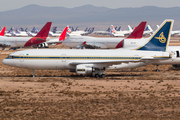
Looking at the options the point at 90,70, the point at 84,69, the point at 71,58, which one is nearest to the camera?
the point at 84,69

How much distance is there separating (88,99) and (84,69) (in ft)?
39.1

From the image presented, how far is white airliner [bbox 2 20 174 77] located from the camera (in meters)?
38.9

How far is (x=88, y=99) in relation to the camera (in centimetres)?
2675

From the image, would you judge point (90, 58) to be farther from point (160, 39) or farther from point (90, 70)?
point (160, 39)

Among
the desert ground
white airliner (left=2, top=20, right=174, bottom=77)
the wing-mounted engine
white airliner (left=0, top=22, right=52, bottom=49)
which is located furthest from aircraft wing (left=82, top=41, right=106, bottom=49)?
the desert ground

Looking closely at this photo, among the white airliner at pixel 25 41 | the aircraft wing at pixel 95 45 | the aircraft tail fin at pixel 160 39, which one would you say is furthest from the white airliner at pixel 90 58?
the white airliner at pixel 25 41

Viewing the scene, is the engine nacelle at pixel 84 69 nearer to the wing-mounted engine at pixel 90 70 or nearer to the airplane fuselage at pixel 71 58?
the wing-mounted engine at pixel 90 70

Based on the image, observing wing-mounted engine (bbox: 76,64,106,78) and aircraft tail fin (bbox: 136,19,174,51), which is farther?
aircraft tail fin (bbox: 136,19,174,51)

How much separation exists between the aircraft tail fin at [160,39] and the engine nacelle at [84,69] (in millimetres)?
7600

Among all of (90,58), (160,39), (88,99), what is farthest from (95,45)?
(88,99)

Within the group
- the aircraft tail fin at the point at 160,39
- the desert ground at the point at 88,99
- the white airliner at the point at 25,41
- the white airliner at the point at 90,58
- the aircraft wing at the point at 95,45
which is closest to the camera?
the desert ground at the point at 88,99

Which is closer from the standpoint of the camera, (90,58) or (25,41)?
(90,58)

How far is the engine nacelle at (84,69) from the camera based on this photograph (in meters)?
38.3

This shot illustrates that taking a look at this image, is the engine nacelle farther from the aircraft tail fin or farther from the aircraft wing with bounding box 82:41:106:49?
A: the aircraft wing with bounding box 82:41:106:49
